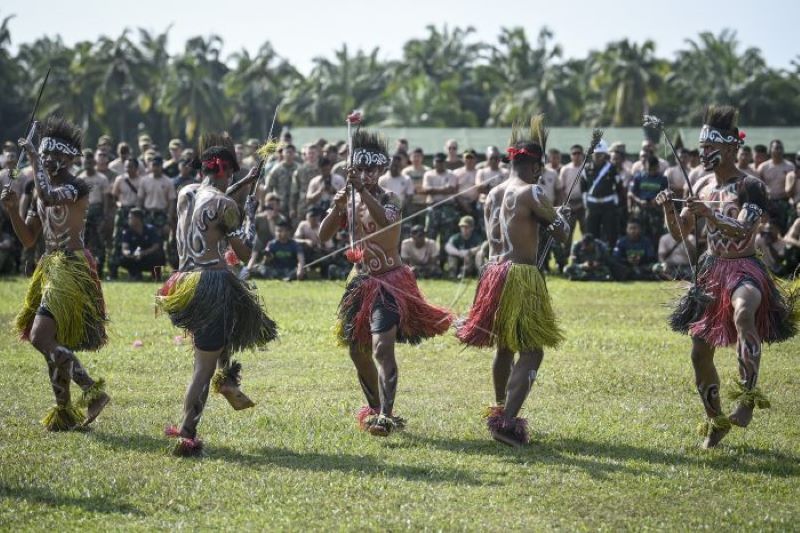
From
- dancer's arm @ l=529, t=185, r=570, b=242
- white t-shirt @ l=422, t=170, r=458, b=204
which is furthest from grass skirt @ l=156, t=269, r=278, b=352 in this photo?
white t-shirt @ l=422, t=170, r=458, b=204

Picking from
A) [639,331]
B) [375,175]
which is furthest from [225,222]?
[639,331]

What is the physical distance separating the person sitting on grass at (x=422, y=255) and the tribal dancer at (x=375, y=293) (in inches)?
408

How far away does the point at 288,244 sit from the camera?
64.5ft

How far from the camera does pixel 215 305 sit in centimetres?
793

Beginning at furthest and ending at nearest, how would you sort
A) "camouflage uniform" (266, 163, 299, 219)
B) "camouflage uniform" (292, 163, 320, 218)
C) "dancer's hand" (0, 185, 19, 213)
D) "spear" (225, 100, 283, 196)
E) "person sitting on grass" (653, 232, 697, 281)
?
1. "camouflage uniform" (266, 163, 299, 219)
2. "camouflage uniform" (292, 163, 320, 218)
3. "person sitting on grass" (653, 232, 697, 281)
4. "dancer's hand" (0, 185, 19, 213)
5. "spear" (225, 100, 283, 196)

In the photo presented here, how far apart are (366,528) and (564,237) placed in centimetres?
276

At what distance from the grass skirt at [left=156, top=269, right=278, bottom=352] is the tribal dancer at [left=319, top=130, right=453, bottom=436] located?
0.90m

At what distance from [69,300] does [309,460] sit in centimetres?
230

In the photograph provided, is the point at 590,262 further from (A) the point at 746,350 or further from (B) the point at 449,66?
(B) the point at 449,66

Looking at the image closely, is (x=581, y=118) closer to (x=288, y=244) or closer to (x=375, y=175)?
(x=288, y=244)

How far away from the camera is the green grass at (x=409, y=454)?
259 inches

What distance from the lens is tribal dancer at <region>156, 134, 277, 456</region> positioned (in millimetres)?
7891

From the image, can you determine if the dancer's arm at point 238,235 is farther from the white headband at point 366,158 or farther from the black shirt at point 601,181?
the black shirt at point 601,181

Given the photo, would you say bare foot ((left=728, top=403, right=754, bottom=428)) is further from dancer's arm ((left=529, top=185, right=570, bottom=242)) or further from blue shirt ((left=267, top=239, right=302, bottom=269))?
blue shirt ((left=267, top=239, right=302, bottom=269))
